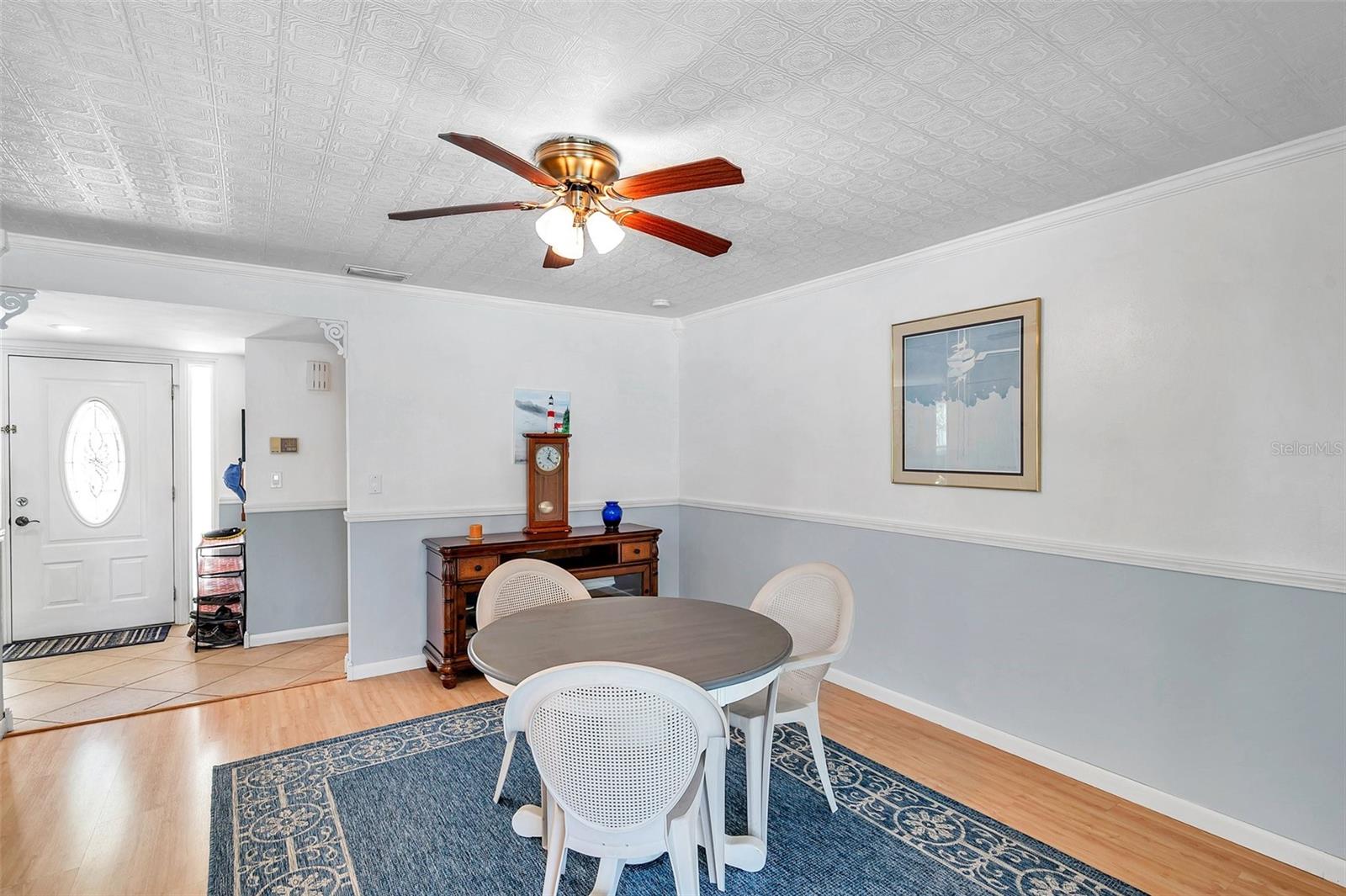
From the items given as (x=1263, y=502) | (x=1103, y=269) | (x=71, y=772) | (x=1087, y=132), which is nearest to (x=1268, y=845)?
(x=1263, y=502)

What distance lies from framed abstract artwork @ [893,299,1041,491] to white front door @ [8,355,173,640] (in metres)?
5.38

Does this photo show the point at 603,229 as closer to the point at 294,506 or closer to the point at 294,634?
the point at 294,506

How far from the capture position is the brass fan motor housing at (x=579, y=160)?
2098 mm

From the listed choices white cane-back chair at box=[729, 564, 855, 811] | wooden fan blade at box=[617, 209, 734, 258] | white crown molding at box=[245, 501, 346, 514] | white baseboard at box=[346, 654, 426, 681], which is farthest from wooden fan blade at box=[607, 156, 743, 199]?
white crown molding at box=[245, 501, 346, 514]

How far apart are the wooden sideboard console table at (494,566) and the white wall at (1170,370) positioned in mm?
1556

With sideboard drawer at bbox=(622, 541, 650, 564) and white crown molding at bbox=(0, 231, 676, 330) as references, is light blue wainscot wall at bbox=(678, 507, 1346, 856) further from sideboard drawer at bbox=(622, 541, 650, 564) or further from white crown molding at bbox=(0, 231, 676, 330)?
white crown molding at bbox=(0, 231, 676, 330)

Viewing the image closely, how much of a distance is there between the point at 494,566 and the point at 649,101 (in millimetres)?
2850

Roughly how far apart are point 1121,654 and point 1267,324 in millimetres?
1324

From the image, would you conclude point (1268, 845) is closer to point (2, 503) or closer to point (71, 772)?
point (71, 772)

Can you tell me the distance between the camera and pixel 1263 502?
2.27 meters

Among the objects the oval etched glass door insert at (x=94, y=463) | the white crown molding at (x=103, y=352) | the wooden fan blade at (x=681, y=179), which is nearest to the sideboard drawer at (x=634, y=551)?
the wooden fan blade at (x=681, y=179)

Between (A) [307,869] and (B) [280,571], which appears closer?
(A) [307,869]

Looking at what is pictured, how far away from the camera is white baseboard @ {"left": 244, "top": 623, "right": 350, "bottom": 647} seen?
467 centimetres

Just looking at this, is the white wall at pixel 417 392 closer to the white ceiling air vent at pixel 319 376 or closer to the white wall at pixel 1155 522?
the white ceiling air vent at pixel 319 376
